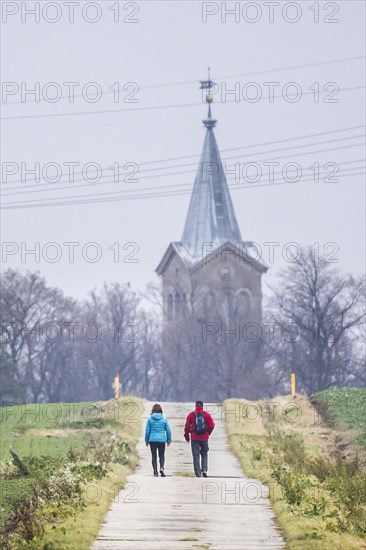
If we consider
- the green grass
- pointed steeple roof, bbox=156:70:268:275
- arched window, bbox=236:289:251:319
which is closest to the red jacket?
the green grass

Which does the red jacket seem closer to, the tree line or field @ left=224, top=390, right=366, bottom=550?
field @ left=224, top=390, right=366, bottom=550

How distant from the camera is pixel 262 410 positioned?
5347cm

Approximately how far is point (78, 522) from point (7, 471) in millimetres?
12361

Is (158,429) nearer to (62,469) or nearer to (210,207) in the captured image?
(62,469)

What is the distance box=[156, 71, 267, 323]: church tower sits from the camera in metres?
127

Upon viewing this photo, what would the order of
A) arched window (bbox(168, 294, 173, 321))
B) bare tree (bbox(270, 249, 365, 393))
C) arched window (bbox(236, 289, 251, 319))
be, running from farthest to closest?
arched window (bbox(236, 289, 251, 319))
arched window (bbox(168, 294, 173, 321))
bare tree (bbox(270, 249, 365, 393))

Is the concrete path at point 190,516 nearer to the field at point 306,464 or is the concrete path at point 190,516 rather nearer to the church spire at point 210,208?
the field at point 306,464

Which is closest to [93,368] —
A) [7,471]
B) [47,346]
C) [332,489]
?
[47,346]

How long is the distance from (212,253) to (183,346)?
2044cm

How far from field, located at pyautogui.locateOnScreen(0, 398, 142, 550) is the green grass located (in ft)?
20.6

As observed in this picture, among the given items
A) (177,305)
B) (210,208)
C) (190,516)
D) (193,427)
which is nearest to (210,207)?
(210,208)

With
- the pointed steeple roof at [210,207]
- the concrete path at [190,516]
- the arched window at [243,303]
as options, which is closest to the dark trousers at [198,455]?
the concrete path at [190,516]

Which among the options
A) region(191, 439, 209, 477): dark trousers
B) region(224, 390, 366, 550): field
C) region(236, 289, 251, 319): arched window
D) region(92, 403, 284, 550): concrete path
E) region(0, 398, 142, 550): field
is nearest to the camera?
region(92, 403, 284, 550): concrete path

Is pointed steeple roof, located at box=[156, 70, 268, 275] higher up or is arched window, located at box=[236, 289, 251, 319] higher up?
pointed steeple roof, located at box=[156, 70, 268, 275]
